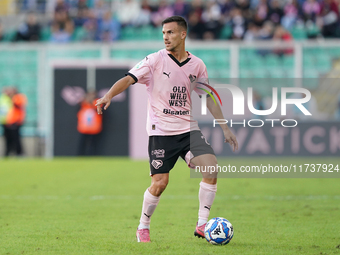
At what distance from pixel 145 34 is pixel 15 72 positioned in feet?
15.5

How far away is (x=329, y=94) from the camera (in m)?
16.1

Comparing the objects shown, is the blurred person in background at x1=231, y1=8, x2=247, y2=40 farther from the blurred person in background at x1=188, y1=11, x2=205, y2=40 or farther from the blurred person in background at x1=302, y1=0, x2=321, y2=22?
the blurred person in background at x1=302, y1=0, x2=321, y2=22

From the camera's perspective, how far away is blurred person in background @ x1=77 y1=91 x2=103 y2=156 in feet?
55.4

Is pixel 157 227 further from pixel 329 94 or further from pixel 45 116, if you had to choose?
pixel 45 116

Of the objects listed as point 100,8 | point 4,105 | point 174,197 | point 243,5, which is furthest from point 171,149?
point 100,8

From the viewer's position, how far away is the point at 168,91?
17.0 ft

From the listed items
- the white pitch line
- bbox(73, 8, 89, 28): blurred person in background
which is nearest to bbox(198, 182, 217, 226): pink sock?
the white pitch line

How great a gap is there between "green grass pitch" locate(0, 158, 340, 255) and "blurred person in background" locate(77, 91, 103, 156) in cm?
415

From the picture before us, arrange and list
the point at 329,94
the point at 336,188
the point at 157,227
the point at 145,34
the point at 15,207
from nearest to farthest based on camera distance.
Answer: the point at 157,227
the point at 15,207
the point at 336,188
the point at 329,94
the point at 145,34

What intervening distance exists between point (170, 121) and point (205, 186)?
27.7 inches

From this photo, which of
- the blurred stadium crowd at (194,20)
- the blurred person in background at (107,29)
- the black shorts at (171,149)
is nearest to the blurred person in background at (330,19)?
the blurred stadium crowd at (194,20)

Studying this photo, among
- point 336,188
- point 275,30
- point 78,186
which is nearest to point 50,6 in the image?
point 275,30

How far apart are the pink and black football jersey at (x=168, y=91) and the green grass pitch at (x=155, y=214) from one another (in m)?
1.09

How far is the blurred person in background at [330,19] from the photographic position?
1798cm
